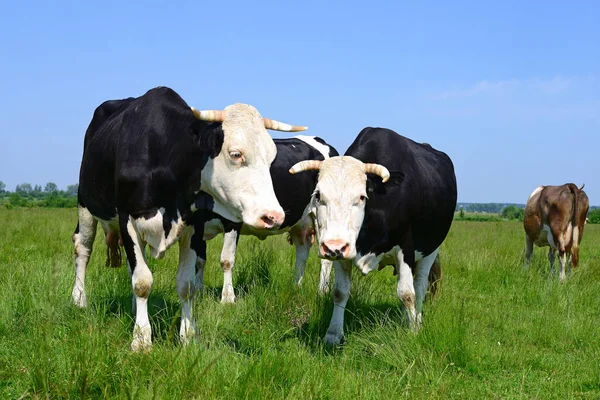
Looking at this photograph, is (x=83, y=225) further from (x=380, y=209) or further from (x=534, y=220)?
(x=534, y=220)

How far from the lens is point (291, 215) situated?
809 centimetres

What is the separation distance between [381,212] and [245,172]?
1.53 meters

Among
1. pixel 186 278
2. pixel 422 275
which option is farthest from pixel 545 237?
pixel 186 278

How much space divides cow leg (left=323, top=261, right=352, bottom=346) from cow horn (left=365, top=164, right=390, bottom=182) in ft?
3.16

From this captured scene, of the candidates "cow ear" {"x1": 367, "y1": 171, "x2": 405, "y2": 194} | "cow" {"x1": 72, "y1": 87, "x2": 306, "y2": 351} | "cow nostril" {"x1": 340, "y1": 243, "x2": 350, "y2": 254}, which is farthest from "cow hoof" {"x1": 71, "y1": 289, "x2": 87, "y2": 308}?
"cow ear" {"x1": 367, "y1": 171, "x2": 405, "y2": 194}

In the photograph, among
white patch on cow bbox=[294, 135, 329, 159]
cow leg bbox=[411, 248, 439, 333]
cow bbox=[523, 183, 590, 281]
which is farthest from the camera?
cow bbox=[523, 183, 590, 281]

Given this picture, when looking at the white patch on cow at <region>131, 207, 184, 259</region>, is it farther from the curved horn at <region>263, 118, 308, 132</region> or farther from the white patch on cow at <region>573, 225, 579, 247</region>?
the white patch on cow at <region>573, 225, 579, 247</region>

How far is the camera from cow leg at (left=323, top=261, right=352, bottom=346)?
18.0 feet

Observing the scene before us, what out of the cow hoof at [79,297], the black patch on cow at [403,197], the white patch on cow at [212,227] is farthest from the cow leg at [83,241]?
the black patch on cow at [403,197]

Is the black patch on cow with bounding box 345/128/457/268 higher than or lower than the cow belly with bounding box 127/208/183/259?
higher

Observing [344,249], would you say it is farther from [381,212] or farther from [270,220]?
[381,212]

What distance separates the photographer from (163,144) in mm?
4793

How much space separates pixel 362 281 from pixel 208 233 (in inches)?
87.8

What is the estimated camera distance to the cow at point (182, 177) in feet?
14.7
